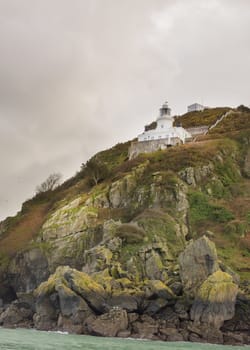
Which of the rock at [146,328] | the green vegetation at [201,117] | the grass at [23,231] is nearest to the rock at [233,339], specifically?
the rock at [146,328]

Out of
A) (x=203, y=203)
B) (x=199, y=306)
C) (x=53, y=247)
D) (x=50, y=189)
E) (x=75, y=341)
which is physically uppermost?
(x=50, y=189)

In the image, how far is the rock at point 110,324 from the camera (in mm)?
44594

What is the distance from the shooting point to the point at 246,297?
47.1 metres

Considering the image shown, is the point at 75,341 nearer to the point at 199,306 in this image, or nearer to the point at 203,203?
the point at 199,306

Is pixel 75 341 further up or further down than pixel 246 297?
further down

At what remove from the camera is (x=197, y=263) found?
48750mm

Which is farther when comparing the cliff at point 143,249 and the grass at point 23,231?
the grass at point 23,231

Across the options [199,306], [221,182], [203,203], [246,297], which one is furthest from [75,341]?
[221,182]

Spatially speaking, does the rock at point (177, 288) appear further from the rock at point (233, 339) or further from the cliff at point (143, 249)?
the rock at point (233, 339)

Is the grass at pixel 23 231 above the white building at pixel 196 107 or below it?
below

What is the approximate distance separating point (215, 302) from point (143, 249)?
36.6ft

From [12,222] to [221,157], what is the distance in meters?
32.1

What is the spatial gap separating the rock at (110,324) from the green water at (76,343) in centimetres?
148

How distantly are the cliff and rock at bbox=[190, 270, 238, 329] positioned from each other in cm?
8
